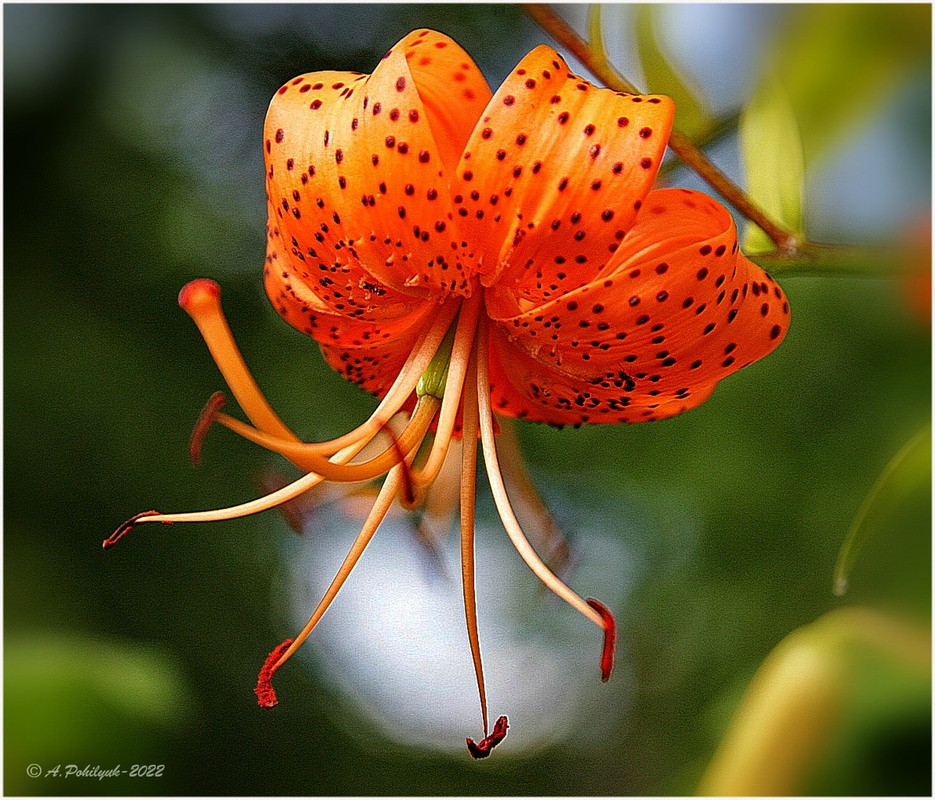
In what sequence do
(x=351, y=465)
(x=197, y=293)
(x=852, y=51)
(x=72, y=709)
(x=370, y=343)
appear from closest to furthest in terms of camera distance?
(x=852, y=51), (x=197, y=293), (x=351, y=465), (x=370, y=343), (x=72, y=709)

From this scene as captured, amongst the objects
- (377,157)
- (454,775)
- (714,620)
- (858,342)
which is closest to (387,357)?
(377,157)

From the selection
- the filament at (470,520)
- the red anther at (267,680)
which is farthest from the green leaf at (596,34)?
the red anther at (267,680)

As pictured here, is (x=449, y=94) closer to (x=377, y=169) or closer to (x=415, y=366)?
(x=377, y=169)

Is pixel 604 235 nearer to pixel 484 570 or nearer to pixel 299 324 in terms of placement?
pixel 299 324

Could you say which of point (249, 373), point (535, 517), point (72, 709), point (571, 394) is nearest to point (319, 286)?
point (249, 373)

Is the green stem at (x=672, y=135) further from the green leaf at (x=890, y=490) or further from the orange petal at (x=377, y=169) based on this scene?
the green leaf at (x=890, y=490)

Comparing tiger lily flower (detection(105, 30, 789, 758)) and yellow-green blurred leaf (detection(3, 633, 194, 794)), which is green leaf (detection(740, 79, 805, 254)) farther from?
yellow-green blurred leaf (detection(3, 633, 194, 794))
